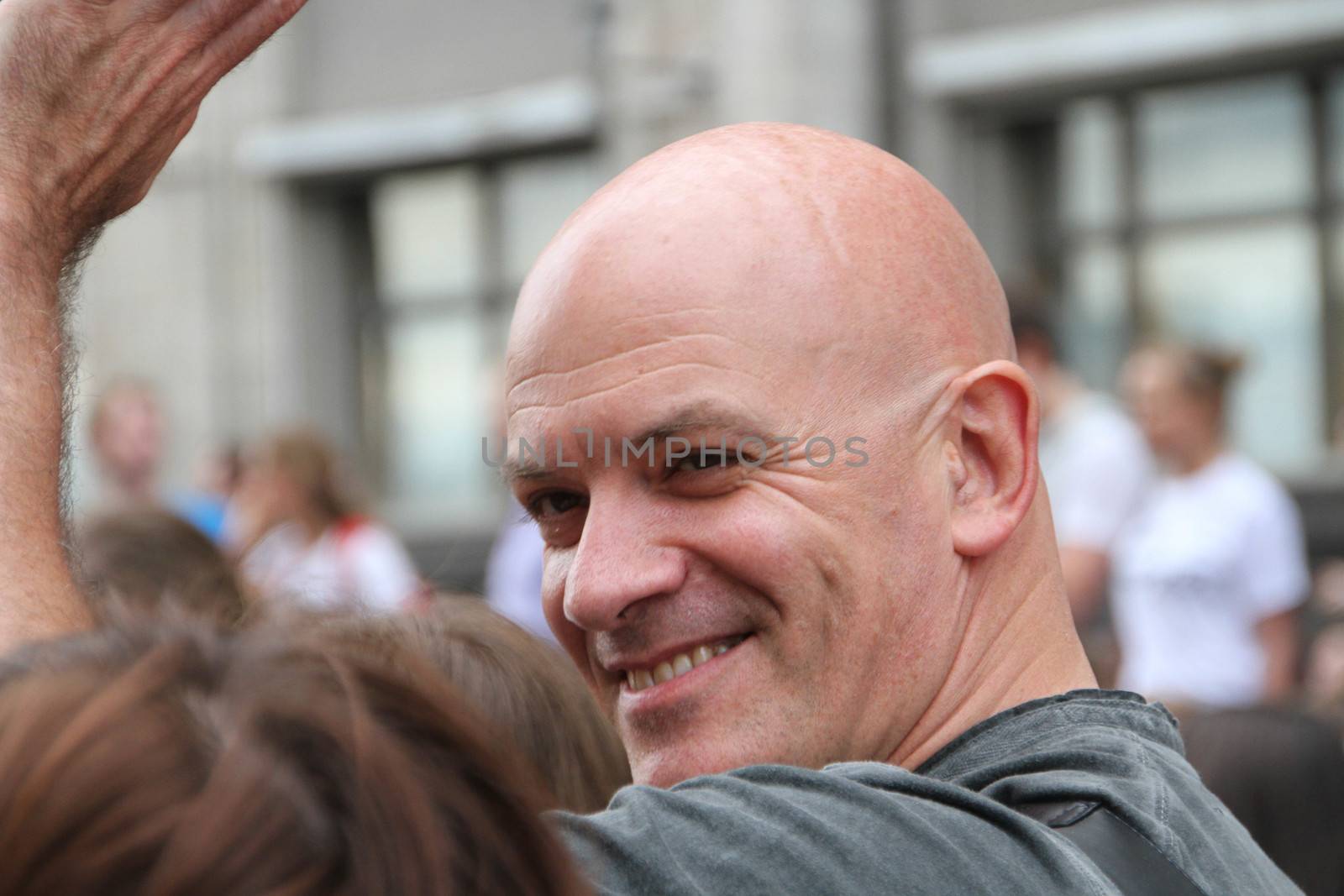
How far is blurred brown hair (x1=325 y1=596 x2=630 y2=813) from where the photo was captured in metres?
2.18

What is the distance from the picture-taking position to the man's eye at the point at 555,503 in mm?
1834

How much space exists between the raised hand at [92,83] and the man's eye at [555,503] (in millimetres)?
524

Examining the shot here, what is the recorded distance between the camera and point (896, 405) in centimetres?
176

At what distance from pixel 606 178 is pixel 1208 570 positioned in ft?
17.3

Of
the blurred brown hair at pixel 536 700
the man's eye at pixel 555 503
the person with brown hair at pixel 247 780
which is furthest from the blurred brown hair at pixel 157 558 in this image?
the person with brown hair at pixel 247 780

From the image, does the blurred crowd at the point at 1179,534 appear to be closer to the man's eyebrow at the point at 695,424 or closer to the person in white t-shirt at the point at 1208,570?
the person in white t-shirt at the point at 1208,570

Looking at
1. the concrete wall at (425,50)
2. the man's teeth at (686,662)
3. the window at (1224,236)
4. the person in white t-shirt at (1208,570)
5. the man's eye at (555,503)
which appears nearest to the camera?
the man's teeth at (686,662)

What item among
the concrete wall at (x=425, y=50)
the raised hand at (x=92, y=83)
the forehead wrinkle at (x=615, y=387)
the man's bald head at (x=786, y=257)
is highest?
the concrete wall at (x=425, y=50)

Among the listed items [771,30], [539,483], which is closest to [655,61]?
[771,30]

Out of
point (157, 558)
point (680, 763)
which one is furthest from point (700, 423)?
point (157, 558)

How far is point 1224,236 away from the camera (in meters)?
9.39

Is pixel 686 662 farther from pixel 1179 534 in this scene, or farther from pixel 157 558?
pixel 1179 534

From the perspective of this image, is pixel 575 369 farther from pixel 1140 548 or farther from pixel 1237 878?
pixel 1140 548

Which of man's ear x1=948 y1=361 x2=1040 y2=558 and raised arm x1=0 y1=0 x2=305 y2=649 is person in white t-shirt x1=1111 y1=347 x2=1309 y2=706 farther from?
raised arm x1=0 y1=0 x2=305 y2=649
